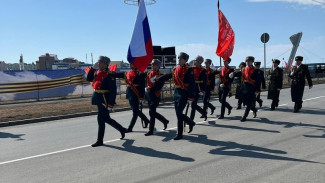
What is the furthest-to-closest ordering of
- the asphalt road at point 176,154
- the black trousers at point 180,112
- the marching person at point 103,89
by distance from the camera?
the black trousers at point 180,112
the marching person at point 103,89
the asphalt road at point 176,154

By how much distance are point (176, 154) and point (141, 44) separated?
9.89 ft

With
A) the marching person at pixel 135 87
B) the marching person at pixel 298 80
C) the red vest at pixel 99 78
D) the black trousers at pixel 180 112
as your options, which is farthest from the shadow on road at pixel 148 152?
the marching person at pixel 298 80

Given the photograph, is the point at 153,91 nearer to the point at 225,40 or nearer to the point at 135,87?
the point at 135,87

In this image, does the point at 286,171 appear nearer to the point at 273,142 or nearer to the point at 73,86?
the point at 273,142

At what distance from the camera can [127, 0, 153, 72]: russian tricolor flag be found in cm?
771

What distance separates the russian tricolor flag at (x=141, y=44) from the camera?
771 cm

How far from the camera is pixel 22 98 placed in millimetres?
18797

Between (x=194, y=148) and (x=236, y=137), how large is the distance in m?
1.39

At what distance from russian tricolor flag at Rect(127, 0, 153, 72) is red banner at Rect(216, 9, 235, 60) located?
342 cm

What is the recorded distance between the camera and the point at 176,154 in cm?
595

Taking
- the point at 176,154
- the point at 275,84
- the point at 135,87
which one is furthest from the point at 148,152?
the point at 275,84

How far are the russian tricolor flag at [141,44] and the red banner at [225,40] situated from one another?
134 inches

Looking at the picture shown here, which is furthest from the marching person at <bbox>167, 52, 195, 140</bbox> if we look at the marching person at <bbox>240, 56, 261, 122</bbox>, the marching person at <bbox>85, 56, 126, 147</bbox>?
the marching person at <bbox>240, 56, 261, 122</bbox>

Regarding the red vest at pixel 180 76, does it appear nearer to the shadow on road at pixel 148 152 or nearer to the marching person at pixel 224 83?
the shadow on road at pixel 148 152
